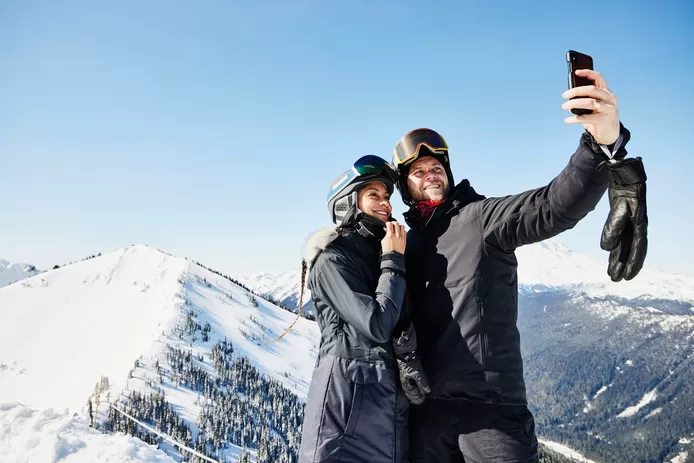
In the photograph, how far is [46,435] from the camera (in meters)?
8.05

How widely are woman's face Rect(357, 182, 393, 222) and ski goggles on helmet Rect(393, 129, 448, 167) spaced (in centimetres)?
62

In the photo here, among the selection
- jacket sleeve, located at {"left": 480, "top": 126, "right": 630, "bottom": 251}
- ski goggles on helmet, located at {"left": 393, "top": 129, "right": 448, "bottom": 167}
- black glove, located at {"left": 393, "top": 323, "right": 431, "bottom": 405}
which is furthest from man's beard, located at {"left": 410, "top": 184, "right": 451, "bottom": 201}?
black glove, located at {"left": 393, "top": 323, "right": 431, "bottom": 405}

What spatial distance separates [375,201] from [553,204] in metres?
2.01

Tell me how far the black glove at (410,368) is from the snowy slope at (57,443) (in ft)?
20.6

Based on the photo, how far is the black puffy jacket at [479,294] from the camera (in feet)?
13.3

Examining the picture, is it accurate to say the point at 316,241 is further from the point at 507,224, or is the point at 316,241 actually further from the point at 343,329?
the point at 507,224

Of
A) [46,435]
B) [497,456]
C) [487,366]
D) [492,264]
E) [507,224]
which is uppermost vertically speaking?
[507,224]

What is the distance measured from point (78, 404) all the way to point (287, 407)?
258 feet

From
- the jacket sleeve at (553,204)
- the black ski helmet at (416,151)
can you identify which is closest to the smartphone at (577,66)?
the jacket sleeve at (553,204)

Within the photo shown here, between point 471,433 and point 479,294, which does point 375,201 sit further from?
point 471,433

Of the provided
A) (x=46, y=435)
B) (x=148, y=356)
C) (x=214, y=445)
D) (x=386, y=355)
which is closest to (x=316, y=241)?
(x=386, y=355)

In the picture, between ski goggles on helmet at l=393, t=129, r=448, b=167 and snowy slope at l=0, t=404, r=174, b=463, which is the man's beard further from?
snowy slope at l=0, t=404, r=174, b=463

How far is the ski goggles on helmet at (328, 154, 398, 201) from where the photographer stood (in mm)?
5105

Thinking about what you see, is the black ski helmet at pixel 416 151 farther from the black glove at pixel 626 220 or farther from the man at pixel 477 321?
the black glove at pixel 626 220
